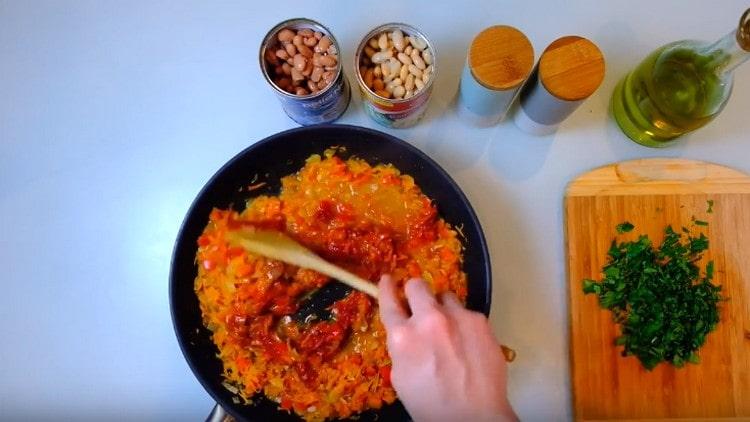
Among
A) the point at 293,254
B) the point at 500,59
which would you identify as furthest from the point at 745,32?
the point at 293,254

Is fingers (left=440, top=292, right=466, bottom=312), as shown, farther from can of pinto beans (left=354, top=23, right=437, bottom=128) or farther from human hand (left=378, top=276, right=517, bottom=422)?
can of pinto beans (left=354, top=23, right=437, bottom=128)

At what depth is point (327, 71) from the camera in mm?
946

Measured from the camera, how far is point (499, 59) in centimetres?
87

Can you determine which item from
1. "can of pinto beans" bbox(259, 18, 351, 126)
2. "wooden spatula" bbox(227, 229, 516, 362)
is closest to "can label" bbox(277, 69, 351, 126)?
"can of pinto beans" bbox(259, 18, 351, 126)

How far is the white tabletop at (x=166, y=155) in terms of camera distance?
1.06 meters

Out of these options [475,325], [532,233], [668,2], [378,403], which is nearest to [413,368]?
[475,325]

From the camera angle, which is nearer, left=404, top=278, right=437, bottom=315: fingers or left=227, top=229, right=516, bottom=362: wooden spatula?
left=404, top=278, right=437, bottom=315: fingers

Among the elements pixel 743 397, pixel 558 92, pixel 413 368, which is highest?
pixel 558 92

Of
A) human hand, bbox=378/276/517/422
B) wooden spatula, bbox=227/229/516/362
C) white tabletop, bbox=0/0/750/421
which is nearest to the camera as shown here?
human hand, bbox=378/276/517/422

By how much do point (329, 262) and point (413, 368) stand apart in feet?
0.97

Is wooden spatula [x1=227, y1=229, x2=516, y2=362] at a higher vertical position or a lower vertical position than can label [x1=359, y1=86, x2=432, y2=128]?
lower

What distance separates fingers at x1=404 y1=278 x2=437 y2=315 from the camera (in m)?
0.75

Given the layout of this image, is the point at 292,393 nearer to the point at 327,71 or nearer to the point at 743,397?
the point at 327,71

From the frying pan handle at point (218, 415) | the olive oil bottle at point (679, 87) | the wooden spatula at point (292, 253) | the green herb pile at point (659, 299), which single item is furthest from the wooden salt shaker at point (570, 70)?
the frying pan handle at point (218, 415)
